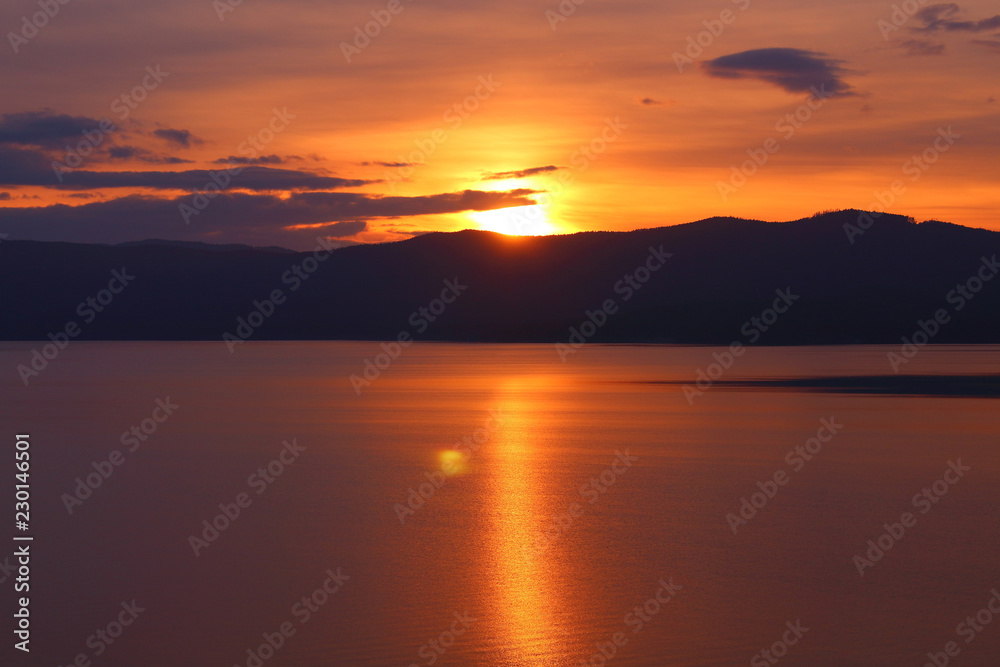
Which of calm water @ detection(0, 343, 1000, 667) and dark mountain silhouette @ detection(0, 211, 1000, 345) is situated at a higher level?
calm water @ detection(0, 343, 1000, 667)

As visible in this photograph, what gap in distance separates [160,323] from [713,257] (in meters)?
93.7

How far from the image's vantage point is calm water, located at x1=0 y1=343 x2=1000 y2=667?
9.52 meters

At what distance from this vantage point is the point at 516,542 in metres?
13.2

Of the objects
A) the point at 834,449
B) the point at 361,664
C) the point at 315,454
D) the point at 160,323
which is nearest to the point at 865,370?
the point at 834,449

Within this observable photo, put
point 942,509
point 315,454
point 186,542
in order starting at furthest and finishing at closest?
point 315,454, point 942,509, point 186,542

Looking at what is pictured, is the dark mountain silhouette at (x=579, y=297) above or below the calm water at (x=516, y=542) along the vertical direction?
below

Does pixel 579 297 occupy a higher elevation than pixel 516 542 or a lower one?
lower

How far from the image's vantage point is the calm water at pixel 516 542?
9523 millimetres

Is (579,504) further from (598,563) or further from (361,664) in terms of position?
(361,664)

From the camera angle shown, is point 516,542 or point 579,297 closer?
point 516,542

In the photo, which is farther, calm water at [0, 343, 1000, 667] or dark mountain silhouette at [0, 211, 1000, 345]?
dark mountain silhouette at [0, 211, 1000, 345]

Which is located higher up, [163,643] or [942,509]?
[163,643]

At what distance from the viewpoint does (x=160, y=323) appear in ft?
587

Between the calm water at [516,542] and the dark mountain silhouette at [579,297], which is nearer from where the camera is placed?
the calm water at [516,542]
